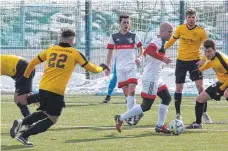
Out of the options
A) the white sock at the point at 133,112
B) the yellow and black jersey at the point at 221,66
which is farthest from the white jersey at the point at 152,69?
the yellow and black jersey at the point at 221,66

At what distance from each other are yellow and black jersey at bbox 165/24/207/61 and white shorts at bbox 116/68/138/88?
88cm

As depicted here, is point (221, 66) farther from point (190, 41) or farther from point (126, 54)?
point (126, 54)

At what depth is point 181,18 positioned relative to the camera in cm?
2236

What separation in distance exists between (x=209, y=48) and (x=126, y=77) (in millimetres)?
2378

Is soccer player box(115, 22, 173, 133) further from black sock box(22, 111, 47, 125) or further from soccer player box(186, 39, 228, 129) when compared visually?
black sock box(22, 111, 47, 125)

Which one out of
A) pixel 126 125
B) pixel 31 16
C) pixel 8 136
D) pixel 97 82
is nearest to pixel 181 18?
pixel 97 82

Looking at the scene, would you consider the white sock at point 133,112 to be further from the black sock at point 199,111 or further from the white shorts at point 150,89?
the black sock at point 199,111

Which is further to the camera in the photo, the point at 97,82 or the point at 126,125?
the point at 97,82

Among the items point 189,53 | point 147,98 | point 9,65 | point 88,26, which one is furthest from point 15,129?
point 88,26

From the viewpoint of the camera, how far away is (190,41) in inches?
583

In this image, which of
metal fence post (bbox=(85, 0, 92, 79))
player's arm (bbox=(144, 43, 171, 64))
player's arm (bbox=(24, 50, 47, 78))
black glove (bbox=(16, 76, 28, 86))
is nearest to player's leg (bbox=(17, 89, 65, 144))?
player's arm (bbox=(24, 50, 47, 78))

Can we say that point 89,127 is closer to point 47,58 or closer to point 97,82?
point 47,58

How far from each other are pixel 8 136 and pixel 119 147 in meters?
2.14

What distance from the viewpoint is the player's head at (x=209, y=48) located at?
12.8 metres
